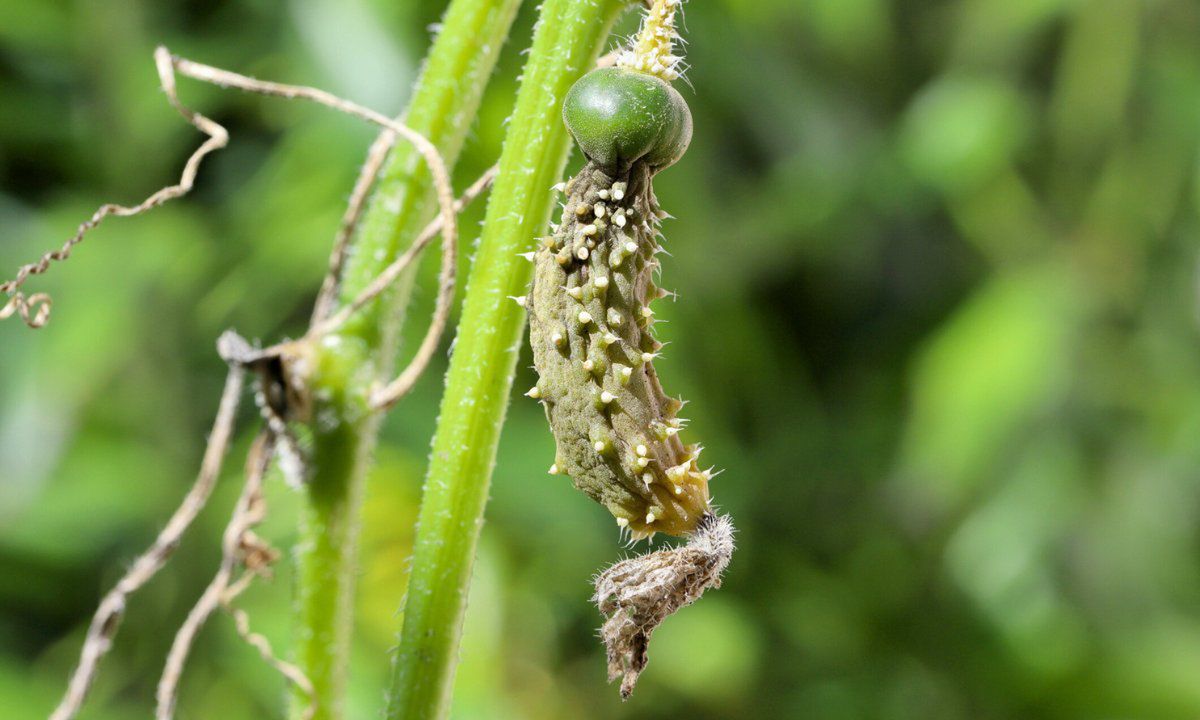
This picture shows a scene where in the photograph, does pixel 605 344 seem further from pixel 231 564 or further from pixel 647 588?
pixel 231 564

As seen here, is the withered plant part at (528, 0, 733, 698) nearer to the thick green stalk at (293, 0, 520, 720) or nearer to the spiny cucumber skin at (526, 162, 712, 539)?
the spiny cucumber skin at (526, 162, 712, 539)

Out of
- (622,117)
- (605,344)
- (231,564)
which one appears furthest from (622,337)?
(231,564)

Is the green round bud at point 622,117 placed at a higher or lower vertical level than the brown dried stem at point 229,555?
higher

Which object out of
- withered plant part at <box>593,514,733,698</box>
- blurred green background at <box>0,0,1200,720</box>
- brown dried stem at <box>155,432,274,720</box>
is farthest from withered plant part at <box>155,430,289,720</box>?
blurred green background at <box>0,0,1200,720</box>

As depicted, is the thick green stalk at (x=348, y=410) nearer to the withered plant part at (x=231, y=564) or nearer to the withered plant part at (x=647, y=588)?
the withered plant part at (x=231, y=564)

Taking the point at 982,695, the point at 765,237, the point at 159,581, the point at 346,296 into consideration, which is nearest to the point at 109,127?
the point at 159,581

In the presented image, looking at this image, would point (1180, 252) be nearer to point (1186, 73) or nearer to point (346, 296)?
point (1186, 73)

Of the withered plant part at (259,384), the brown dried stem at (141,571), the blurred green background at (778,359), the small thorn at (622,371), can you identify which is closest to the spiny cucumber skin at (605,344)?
the small thorn at (622,371)
